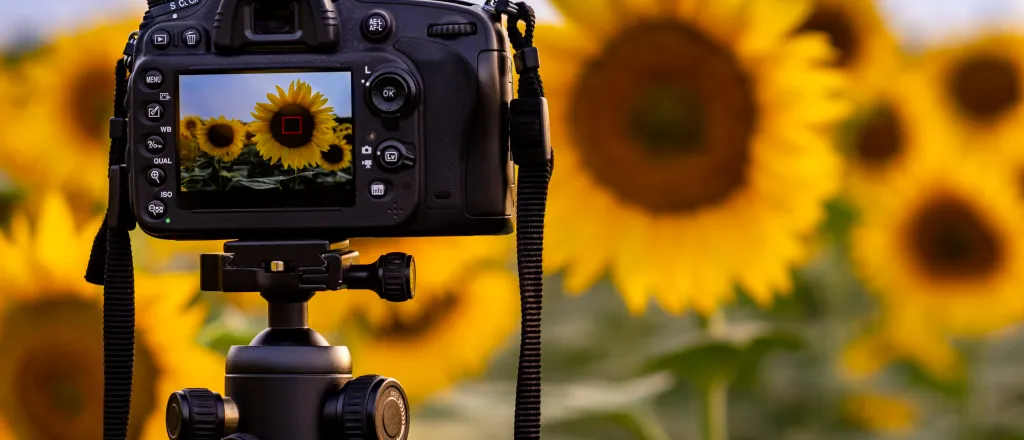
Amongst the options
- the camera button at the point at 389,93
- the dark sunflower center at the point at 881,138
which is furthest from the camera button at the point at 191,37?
the dark sunflower center at the point at 881,138

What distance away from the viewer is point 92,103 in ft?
4.69

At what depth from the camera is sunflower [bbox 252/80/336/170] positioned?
2.53ft

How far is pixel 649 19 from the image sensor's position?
48.2 inches

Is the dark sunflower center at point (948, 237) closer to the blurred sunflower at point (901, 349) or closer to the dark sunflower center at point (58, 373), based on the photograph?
the blurred sunflower at point (901, 349)

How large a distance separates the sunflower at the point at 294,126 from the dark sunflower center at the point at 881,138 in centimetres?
109

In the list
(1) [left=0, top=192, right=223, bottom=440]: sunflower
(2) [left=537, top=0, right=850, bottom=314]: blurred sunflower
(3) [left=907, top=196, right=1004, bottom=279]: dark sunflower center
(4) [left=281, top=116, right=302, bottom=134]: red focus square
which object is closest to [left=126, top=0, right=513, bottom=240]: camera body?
(4) [left=281, top=116, right=302, bottom=134]: red focus square

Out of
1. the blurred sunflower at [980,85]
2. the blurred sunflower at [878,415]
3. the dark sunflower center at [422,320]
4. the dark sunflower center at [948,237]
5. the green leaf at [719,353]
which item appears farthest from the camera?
the blurred sunflower at [980,85]

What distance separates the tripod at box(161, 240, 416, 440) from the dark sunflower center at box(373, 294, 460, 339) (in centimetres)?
54

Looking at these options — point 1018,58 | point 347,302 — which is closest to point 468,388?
point 347,302

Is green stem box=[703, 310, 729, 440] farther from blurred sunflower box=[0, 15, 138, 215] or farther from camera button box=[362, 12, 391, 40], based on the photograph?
blurred sunflower box=[0, 15, 138, 215]

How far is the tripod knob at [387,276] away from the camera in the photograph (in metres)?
0.78

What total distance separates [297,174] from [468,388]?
1.69ft

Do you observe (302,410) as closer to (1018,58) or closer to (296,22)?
(296,22)

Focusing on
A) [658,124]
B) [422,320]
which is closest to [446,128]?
[658,124]
